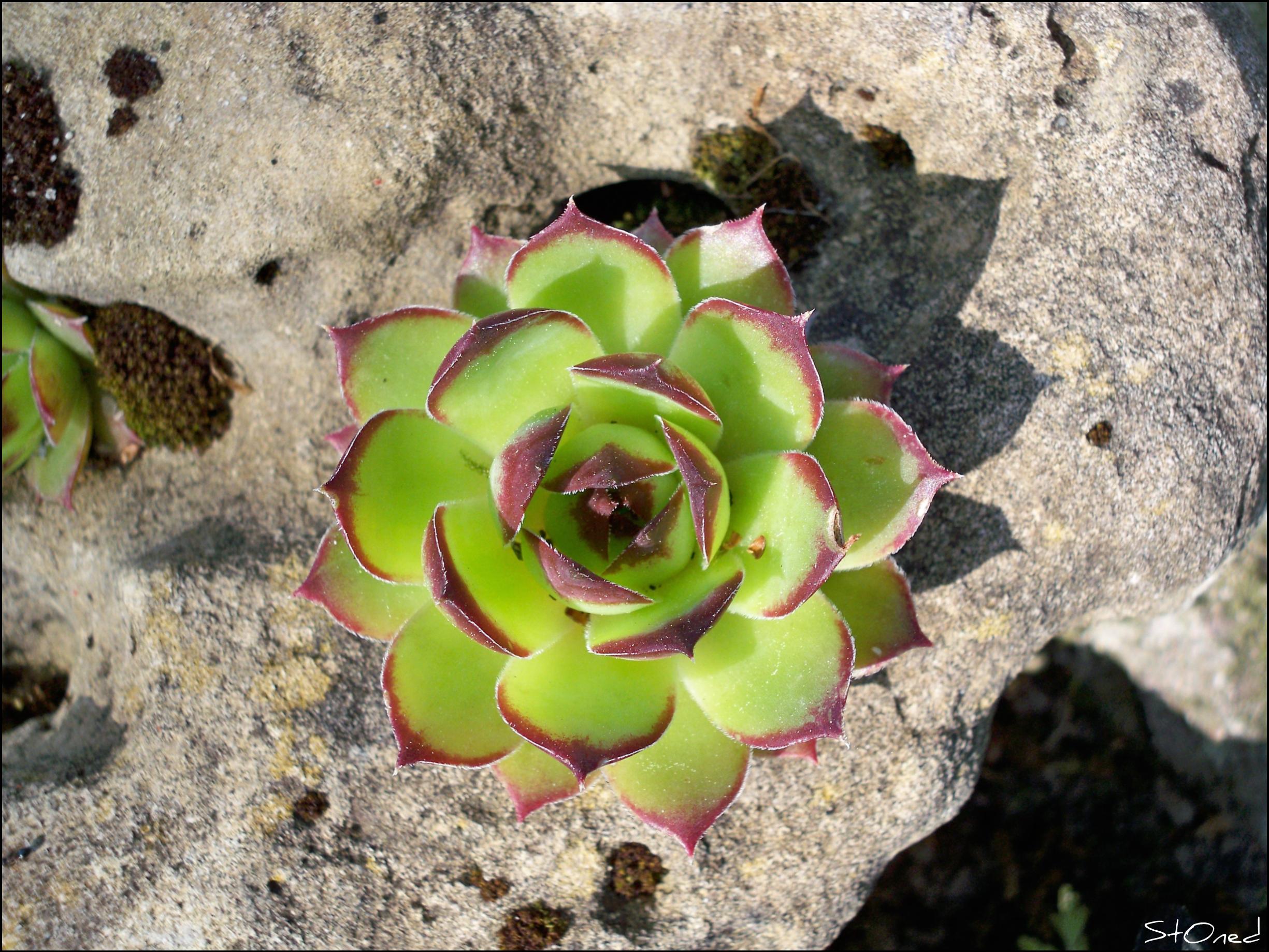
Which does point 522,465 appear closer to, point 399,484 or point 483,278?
point 399,484

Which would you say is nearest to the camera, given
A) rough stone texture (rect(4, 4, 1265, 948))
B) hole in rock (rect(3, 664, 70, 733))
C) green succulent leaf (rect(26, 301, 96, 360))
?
rough stone texture (rect(4, 4, 1265, 948))

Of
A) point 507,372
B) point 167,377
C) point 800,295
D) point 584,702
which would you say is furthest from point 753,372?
point 167,377

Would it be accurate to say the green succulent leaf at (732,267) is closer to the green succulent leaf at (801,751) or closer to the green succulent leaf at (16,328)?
the green succulent leaf at (801,751)

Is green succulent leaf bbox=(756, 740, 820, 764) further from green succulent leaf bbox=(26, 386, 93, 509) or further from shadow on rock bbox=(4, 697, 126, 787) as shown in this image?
green succulent leaf bbox=(26, 386, 93, 509)

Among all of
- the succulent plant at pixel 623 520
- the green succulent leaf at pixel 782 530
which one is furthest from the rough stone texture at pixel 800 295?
the green succulent leaf at pixel 782 530

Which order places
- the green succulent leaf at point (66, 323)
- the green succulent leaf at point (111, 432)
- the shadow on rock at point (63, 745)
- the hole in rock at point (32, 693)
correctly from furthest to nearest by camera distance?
the hole in rock at point (32, 693) < the green succulent leaf at point (111, 432) < the green succulent leaf at point (66, 323) < the shadow on rock at point (63, 745)

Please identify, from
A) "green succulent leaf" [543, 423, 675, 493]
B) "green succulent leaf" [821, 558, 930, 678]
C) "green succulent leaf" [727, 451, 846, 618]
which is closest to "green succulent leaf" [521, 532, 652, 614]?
→ "green succulent leaf" [543, 423, 675, 493]

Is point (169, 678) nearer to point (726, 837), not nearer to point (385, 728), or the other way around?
point (385, 728)

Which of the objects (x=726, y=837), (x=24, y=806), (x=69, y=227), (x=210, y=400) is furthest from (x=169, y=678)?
(x=726, y=837)
